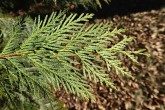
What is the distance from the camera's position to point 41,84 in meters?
1.94

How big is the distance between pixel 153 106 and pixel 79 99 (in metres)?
1.70

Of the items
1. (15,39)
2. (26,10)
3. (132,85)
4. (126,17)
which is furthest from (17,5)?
(15,39)

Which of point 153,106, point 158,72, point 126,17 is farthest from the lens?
point 126,17

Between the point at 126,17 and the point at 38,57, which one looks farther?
the point at 126,17

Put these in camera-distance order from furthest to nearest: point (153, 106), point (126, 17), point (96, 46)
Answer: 1. point (126, 17)
2. point (153, 106)
3. point (96, 46)

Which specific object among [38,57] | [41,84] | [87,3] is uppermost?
[87,3]

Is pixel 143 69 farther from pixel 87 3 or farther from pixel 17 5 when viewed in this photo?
pixel 17 5

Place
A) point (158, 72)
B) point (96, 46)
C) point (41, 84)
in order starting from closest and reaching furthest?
point (41, 84), point (96, 46), point (158, 72)

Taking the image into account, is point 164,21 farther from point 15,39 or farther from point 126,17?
point 15,39

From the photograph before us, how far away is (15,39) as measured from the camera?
2145mm

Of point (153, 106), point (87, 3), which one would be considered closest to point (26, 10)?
point (87, 3)

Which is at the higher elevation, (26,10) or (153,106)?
(26,10)

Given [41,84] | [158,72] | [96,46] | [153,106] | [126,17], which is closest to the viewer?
[41,84]

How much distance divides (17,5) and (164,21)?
427cm
